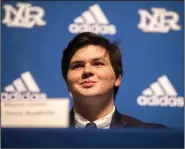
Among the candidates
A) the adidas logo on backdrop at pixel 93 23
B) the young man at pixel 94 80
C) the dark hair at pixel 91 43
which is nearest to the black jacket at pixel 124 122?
the young man at pixel 94 80

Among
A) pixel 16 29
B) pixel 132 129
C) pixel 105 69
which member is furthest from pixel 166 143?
pixel 16 29

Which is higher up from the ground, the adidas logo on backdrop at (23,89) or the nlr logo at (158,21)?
the nlr logo at (158,21)

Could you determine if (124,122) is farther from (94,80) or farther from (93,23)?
(93,23)

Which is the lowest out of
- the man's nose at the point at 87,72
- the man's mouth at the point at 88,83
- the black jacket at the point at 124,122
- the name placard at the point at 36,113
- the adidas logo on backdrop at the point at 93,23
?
the black jacket at the point at 124,122

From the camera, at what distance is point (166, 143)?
1.07 m

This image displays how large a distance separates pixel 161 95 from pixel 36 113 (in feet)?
1.79

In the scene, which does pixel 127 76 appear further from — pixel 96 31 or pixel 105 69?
pixel 96 31

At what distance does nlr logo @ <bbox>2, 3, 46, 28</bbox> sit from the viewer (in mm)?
1203

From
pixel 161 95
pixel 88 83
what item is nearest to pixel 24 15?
pixel 88 83

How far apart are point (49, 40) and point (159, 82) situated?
0.52 metres

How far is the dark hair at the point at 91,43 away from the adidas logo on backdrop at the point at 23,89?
139mm

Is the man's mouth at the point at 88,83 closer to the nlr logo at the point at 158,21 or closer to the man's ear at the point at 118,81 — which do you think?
the man's ear at the point at 118,81

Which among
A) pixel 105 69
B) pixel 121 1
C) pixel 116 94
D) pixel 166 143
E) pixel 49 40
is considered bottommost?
pixel 166 143

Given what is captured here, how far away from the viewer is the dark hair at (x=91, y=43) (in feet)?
3.87
